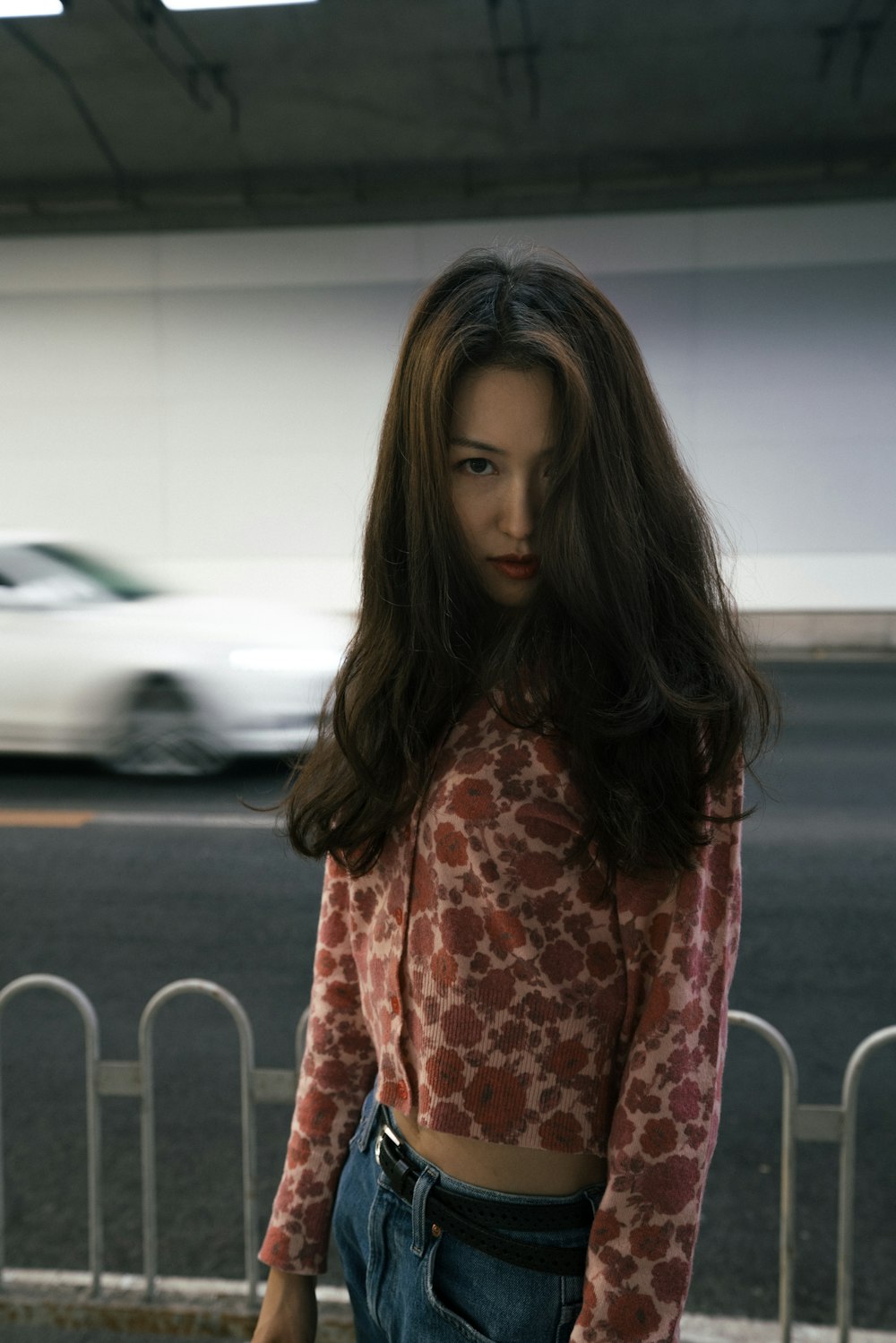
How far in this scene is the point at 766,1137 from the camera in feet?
8.81

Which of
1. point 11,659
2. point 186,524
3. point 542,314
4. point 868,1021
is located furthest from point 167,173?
point 542,314

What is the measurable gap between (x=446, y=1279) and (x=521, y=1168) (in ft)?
0.38

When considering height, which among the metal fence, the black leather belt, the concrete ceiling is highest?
the concrete ceiling

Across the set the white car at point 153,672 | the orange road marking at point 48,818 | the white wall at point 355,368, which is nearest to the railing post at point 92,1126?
the white car at point 153,672

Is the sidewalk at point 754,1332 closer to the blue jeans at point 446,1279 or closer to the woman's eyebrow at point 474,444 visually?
the blue jeans at point 446,1279

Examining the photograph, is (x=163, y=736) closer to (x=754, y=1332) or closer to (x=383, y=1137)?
(x=754, y=1332)

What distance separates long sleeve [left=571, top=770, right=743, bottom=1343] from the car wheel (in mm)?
4594

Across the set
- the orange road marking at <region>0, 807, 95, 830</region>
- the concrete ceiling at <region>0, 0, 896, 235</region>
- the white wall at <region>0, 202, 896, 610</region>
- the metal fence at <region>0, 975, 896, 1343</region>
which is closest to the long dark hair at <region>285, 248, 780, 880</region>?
the metal fence at <region>0, 975, 896, 1343</region>

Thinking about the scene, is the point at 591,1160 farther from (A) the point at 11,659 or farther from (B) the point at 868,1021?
(A) the point at 11,659

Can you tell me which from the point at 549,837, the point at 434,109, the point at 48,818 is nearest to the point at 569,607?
the point at 549,837

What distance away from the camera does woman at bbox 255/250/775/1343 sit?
88 cm

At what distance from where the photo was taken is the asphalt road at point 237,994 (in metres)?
2.29

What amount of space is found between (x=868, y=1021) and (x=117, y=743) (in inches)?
153

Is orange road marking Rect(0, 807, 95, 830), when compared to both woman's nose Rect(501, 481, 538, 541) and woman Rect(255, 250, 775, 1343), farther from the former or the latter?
woman's nose Rect(501, 481, 538, 541)
